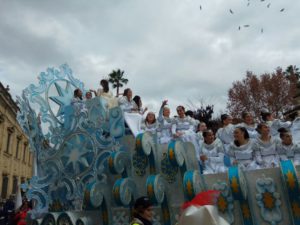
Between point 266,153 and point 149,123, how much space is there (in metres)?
2.94

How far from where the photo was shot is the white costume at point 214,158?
5995mm

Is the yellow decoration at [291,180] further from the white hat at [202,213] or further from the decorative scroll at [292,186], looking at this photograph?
the white hat at [202,213]

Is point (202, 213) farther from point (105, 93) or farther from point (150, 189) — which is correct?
point (105, 93)

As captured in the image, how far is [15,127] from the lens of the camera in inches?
1176

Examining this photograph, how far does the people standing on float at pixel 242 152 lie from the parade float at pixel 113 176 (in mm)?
532

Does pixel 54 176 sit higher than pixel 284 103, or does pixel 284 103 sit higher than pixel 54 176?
pixel 284 103

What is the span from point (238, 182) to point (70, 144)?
3755 millimetres

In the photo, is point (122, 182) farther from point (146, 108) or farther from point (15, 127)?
point (15, 127)

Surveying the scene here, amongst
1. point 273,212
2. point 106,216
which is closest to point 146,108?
point 106,216

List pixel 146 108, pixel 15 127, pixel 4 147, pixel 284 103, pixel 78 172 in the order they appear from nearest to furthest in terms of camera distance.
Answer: pixel 78 172, pixel 146 108, pixel 284 103, pixel 4 147, pixel 15 127

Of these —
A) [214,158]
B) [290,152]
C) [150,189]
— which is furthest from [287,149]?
[150,189]

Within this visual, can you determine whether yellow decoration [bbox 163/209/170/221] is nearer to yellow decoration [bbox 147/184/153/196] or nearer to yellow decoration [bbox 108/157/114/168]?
yellow decoration [bbox 147/184/153/196]

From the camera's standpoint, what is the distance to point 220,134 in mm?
7559

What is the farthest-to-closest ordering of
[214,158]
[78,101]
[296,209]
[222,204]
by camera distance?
[78,101] < [214,158] < [222,204] < [296,209]
